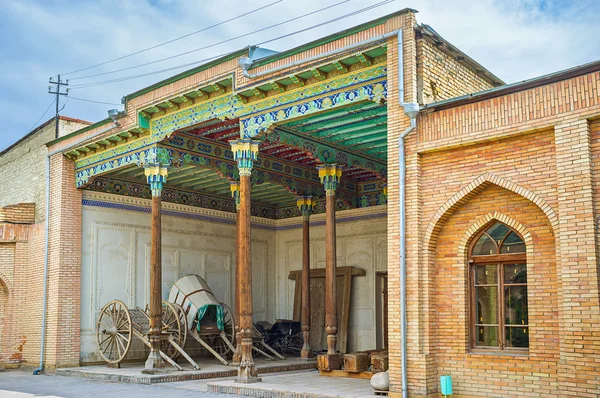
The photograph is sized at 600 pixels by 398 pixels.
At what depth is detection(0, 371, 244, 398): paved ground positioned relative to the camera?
1176 centimetres

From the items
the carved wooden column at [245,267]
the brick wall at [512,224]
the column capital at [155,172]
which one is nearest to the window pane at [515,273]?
the brick wall at [512,224]

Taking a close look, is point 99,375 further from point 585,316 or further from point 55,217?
point 585,316

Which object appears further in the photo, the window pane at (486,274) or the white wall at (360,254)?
the white wall at (360,254)

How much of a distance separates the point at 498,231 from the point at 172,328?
9182 mm

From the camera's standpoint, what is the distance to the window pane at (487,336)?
31.3ft

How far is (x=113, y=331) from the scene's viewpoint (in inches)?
627

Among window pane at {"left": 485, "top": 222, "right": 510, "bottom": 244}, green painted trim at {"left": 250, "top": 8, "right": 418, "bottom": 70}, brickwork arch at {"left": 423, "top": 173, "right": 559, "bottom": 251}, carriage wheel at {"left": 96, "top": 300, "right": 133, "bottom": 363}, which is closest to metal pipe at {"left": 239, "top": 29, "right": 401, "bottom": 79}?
green painted trim at {"left": 250, "top": 8, "right": 418, "bottom": 70}

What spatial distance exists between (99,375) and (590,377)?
10.1 meters

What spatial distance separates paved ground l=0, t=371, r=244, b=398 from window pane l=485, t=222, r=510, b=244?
5012 millimetres

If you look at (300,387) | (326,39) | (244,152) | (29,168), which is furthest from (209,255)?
(326,39)

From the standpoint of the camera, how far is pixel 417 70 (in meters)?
10.4

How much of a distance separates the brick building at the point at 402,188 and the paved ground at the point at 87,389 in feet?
4.00

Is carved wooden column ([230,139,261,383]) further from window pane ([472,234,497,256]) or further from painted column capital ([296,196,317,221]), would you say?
painted column capital ([296,196,317,221])

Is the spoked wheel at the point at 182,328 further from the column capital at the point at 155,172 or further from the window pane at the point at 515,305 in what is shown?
the window pane at the point at 515,305
